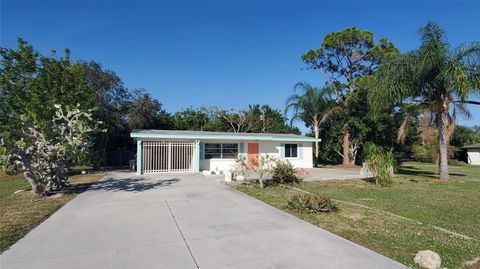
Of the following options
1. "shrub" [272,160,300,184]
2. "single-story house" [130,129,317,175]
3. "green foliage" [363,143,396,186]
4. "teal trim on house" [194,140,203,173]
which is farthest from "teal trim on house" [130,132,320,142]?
"green foliage" [363,143,396,186]

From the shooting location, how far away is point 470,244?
4.98 m

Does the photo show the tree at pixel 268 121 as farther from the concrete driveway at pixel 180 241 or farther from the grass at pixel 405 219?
the concrete driveway at pixel 180 241

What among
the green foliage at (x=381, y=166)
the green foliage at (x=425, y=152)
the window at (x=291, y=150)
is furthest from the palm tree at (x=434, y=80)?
the green foliage at (x=425, y=152)

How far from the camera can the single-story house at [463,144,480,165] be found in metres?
33.9

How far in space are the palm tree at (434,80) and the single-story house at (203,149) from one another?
7722 mm

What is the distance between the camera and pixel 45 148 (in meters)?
9.16

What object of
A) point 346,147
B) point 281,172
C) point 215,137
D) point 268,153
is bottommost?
point 281,172

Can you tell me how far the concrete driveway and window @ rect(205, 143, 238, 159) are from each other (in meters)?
11.3

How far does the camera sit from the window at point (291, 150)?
22002mm

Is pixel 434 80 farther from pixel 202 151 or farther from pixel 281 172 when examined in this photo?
pixel 202 151

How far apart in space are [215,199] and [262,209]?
6.28 feet

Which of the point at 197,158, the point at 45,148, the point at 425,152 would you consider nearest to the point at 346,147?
the point at 197,158

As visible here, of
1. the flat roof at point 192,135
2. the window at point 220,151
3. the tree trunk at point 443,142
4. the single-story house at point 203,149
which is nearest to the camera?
the tree trunk at point 443,142

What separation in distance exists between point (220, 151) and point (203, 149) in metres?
1.21
